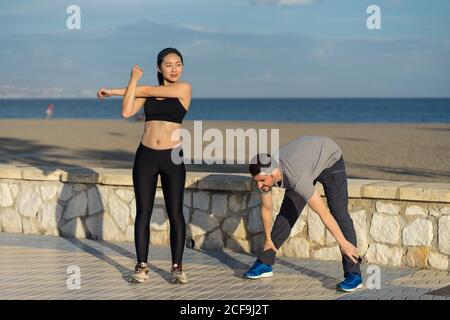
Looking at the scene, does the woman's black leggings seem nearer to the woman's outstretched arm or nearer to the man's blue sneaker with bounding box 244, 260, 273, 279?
the woman's outstretched arm

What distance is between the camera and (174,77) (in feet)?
23.1

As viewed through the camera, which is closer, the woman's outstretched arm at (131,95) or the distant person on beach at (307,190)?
the distant person on beach at (307,190)

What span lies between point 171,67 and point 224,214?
1.99m

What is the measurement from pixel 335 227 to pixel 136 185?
68.0 inches

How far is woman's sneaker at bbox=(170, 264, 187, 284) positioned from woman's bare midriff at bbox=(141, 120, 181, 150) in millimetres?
979

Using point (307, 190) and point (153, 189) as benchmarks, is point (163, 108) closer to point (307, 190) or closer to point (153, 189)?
point (153, 189)

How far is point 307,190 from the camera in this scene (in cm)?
633

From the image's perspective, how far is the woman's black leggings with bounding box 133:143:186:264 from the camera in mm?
7000

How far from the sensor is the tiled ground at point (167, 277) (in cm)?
657

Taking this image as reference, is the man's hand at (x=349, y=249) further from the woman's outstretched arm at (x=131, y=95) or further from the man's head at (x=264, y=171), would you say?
the woman's outstretched arm at (x=131, y=95)

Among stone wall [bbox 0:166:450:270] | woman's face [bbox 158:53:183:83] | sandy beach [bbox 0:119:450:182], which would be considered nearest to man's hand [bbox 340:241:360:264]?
stone wall [bbox 0:166:450:270]

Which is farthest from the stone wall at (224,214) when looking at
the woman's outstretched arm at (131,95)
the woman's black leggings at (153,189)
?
the woman's outstretched arm at (131,95)
